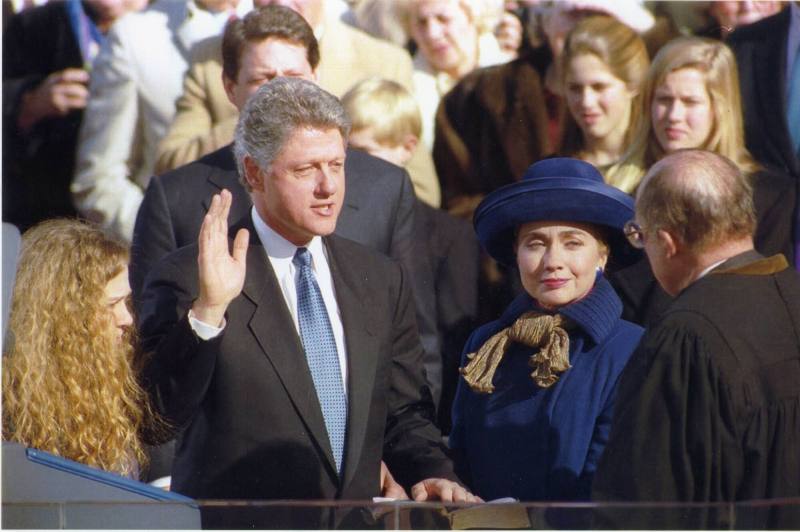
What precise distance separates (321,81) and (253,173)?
111 centimetres

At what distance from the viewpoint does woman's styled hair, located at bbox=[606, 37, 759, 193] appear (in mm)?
5355

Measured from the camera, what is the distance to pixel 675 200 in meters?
3.96

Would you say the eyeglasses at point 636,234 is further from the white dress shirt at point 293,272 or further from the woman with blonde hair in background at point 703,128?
the woman with blonde hair in background at point 703,128

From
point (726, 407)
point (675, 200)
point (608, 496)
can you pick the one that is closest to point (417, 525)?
point (608, 496)

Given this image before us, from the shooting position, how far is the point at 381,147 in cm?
542

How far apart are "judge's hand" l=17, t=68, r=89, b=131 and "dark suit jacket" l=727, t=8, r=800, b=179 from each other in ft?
6.80

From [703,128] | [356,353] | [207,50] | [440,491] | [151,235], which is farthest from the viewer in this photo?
[207,50]

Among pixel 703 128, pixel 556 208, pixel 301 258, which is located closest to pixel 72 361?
pixel 301 258

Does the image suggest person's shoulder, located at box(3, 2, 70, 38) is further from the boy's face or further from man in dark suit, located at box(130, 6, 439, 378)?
the boy's face

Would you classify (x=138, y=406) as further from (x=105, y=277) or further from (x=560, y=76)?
(x=560, y=76)

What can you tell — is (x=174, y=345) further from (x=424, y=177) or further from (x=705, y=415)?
(x=424, y=177)

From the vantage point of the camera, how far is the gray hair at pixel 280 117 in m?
4.41

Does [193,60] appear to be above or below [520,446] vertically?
above

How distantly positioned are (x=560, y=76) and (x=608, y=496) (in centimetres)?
212
